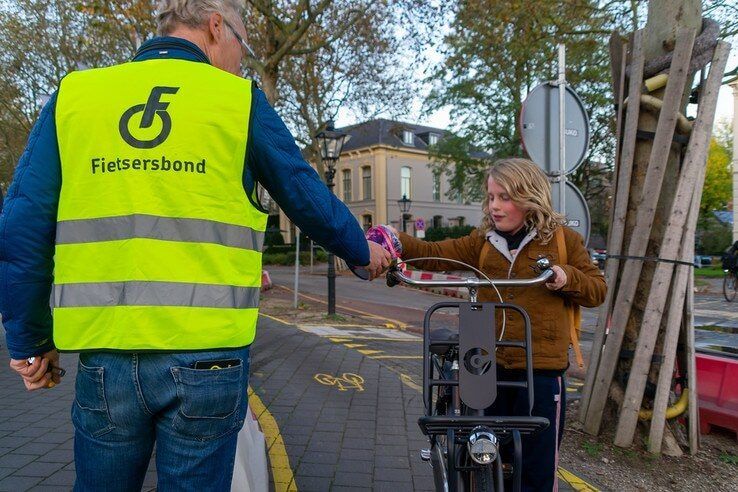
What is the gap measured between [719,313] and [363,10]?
1164 centimetres

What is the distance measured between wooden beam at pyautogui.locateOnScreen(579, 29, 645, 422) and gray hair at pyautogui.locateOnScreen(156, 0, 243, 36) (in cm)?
323

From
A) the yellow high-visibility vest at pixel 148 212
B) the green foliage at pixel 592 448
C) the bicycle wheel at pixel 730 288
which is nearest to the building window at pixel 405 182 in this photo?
the bicycle wheel at pixel 730 288

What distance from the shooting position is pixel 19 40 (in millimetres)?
20734

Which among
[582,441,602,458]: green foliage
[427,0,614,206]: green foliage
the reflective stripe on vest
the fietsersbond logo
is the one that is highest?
[427,0,614,206]: green foliage

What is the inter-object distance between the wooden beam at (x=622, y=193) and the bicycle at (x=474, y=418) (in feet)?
6.65

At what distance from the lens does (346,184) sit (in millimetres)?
47031

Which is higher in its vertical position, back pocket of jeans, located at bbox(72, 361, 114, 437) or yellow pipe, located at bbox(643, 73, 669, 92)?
yellow pipe, located at bbox(643, 73, 669, 92)

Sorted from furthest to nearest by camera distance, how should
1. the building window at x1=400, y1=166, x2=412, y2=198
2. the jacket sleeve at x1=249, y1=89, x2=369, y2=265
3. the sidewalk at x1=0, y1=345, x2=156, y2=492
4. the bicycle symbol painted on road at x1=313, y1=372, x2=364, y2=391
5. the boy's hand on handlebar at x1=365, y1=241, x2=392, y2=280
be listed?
the building window at x1=400, y1=166, x2=412, y2=198, the bicycle symbol painted on road at x1=313, y1=372, x2=364, y2=391, the sidewalk at x1=0, y1=345, x2=156, y2=492, the boy's hand on handlebar at x1=365, y1=241, x2=392, y2=280, the jacket sleeve at x1=249, y1=89, x2=369, y2=265

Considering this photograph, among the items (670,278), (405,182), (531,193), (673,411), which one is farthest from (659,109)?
(405,182)

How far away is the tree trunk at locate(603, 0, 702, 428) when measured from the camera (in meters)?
3.80

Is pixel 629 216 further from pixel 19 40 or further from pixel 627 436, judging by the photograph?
pixel 19 40

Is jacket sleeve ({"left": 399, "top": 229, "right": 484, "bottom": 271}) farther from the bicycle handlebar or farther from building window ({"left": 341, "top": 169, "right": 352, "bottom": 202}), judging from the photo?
building window ({"left": 341, "top": 169, "right": 352, "bottom": 202})

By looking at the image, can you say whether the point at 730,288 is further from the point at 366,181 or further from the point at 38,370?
the point at 366,181

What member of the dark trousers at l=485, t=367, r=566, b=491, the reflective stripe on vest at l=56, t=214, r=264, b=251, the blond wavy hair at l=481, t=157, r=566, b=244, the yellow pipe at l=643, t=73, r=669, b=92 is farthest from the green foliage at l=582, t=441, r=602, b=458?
the reflective stripe on vest at l=56, t=214, r=264, b=251
